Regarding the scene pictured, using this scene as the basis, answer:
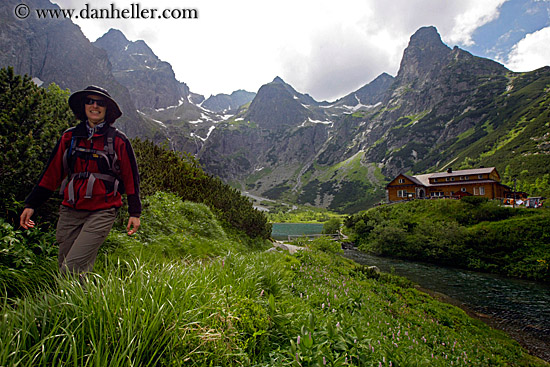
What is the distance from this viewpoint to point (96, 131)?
3.41m

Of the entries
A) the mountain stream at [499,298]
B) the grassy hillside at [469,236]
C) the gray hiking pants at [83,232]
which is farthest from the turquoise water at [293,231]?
the gray hiking pants at [83,232]

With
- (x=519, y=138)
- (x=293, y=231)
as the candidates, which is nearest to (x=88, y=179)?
(x=293, y=231)

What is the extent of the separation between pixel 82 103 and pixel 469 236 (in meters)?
42.5

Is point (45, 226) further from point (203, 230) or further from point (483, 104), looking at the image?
point (483, 104)

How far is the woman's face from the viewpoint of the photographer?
345 centimetres

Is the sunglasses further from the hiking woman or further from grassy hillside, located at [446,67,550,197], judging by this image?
grassy hillside, located at [446,67,550,197]

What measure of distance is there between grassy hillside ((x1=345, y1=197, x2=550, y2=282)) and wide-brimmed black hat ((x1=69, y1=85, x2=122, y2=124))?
3773 cm

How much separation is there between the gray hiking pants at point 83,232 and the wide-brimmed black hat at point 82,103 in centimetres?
146

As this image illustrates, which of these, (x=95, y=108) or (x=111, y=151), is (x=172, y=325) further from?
(x=95, y=108)

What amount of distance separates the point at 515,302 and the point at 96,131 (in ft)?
91.9

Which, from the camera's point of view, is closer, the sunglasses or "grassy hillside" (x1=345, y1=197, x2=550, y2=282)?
the sunglasses

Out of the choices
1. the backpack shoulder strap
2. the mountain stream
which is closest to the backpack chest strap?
the backpack shoulder strap

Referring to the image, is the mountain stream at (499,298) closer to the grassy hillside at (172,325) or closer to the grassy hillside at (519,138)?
the grassy hillside at (172,325)

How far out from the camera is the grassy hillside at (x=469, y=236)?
27.5 m
